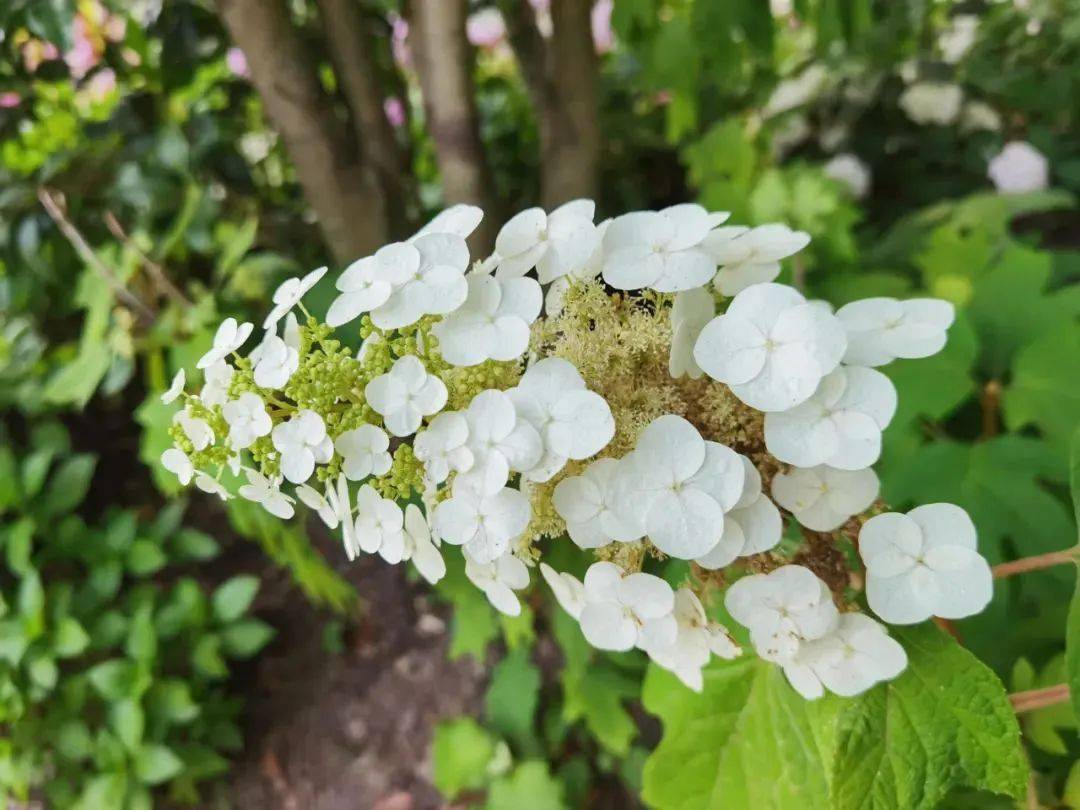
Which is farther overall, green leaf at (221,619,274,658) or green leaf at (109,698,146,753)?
green leaf at (221,619,274,658)

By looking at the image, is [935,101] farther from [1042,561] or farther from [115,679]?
[115,679]

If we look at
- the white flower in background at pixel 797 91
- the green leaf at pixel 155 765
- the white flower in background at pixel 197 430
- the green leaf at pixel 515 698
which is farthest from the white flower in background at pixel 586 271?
the white flower in background at pixel 797 91

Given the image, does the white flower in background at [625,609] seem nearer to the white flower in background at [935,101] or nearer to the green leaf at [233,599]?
the green leaf at [233,599]

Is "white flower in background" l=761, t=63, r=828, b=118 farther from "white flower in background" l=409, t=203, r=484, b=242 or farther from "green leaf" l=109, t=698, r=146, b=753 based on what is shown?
"green leaf" l=109, t=698, r=146, b=753

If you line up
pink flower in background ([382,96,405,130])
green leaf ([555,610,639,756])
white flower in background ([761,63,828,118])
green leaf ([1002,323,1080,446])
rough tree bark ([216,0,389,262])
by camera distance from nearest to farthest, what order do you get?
1. green leaf ([1002,323,1080,446])
2. rough tree bark ([216,0,389,262])
3. green leaf ([555,610,639,756])
4. pink flower in background ([382,96,405,130])
5. white flower in background ([761,63,828,118])

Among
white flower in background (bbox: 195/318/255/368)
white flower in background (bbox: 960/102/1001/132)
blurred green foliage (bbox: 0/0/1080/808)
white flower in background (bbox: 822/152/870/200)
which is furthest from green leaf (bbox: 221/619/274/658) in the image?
white flower in background (bbox: 960/102/1001/132)

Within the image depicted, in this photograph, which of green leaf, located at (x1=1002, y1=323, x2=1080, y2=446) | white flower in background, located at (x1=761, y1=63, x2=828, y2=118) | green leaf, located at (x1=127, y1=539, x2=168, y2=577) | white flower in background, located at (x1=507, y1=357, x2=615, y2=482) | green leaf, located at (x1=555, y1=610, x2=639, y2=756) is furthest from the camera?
white flower in background, located at (x1=761, y1=63, x2=828, y2=118)

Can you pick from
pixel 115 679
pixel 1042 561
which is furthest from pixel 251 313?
pixel 1042 561
